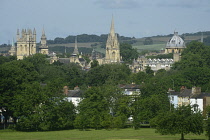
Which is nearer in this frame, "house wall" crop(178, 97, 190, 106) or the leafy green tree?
the leafy green tree

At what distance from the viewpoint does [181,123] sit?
3356 inches

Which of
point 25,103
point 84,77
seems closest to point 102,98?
point 25,103

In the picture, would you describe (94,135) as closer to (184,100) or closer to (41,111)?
(41,111)

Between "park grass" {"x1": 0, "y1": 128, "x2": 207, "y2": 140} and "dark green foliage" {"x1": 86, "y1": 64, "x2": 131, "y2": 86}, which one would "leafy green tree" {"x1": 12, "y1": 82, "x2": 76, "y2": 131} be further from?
"dark green foliage" {"x1": 86, "y1": 64, "x2": 131, "y2": 86}

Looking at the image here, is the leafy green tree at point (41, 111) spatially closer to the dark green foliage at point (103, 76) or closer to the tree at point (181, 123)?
the tree at point (181, 123)

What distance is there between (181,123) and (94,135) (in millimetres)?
10404

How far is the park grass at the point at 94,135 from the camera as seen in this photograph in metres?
86.9

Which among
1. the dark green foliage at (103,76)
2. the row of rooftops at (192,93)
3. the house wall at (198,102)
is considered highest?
the dark green foliage at (103,76)

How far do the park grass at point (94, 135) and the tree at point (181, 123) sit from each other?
1.04 meters

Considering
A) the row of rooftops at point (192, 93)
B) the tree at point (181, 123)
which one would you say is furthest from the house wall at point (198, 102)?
the tree at point (181, 123)

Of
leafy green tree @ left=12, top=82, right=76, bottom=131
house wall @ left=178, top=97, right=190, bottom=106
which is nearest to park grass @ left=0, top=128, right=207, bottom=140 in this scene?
leafy green tree @ left=12, top=82, right=76, bottom=131

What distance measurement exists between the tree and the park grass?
1040mm

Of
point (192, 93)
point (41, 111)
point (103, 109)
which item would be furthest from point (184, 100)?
point (41, 111)

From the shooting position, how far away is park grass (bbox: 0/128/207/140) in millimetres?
86938
